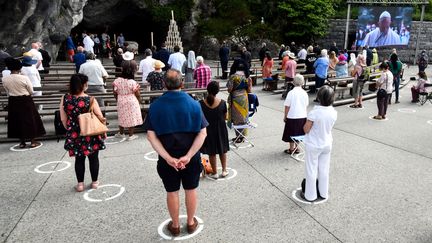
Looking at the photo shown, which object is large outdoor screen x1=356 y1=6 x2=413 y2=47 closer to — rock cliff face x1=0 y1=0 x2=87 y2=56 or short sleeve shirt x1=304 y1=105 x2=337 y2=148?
rock cliff face x1=0 y1=0 x2=87 y2=56

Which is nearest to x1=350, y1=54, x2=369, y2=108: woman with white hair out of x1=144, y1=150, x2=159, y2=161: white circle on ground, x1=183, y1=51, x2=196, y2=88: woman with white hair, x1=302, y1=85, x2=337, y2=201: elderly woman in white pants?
x1=183, y1=51, x2=196, y2=88: woman with white hair

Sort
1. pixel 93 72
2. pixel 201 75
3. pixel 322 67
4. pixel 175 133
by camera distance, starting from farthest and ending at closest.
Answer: pixel 322 67 → pixel 201 75 → pixel 93 72 → pixel 175 133

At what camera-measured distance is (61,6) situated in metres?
19.9

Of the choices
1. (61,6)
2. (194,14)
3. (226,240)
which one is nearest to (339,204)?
(226,240)

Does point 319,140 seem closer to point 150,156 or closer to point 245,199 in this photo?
point 245,199

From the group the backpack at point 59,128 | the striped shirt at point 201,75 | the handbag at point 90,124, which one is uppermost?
the striped shirt at point 201,75

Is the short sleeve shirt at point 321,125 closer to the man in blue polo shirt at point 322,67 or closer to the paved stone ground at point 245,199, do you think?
the paved stone ground at point 245,199

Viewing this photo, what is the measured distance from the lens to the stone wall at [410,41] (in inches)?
1015

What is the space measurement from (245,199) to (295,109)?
242cm

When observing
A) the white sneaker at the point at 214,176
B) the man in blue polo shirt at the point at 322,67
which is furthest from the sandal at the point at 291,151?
the man in blue polo shirt at the point at 322,67

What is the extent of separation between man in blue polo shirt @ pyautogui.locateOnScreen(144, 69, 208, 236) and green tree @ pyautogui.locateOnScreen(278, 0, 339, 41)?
22.0m

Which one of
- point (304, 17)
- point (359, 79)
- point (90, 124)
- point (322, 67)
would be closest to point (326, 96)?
point (90, 124)

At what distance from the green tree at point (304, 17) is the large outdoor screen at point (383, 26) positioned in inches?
95.4

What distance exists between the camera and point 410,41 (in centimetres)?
2605
